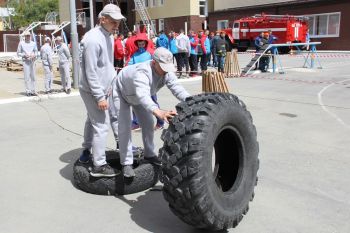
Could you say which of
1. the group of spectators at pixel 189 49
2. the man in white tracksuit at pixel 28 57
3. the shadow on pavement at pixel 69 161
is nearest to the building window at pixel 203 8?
the group of spectators at pixel 189 49

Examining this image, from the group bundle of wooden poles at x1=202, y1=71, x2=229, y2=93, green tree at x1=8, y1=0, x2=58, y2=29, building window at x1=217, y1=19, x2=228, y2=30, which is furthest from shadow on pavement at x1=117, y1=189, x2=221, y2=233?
green tree at x1=8, y1=0, x2=58, y2=29

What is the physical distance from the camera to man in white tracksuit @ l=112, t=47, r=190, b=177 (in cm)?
381

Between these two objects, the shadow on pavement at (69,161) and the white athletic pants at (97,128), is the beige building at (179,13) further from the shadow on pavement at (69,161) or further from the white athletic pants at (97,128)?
the white athletic pants at (97,128)

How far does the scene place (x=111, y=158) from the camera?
511 cm

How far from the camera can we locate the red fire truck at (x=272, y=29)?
28.2 metres

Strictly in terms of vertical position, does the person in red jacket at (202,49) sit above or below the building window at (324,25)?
below

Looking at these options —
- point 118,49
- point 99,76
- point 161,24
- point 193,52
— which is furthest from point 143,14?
point 99,76

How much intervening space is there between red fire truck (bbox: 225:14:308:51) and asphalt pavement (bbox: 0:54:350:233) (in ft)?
62.7

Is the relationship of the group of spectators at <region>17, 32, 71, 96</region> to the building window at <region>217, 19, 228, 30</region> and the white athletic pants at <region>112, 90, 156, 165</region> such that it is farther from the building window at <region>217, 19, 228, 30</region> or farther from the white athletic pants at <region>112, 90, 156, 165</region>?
the building window at <region>217, 19, 228, 30</region>

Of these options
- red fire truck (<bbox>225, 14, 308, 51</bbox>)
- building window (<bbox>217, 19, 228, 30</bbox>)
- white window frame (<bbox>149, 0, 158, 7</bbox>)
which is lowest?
red fire truck (<bbox>225, 14, 308, 51</bbox>)

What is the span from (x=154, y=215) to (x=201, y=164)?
101 cm

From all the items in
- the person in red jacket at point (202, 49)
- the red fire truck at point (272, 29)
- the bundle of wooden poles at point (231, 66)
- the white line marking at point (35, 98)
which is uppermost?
the red fire truck at point (272, 29)

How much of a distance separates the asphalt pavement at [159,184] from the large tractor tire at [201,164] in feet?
1.14

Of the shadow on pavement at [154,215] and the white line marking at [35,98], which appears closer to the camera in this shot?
the shadow on pavement at [154,215]
